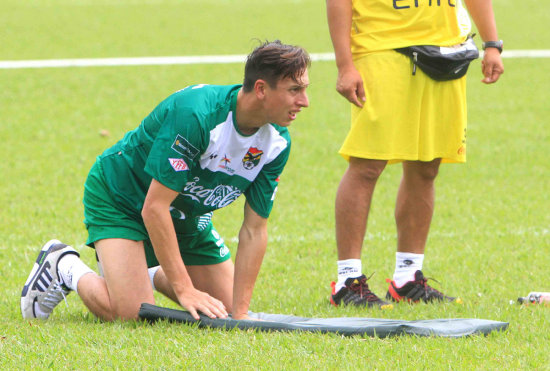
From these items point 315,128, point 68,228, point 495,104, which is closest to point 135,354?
point 68,228

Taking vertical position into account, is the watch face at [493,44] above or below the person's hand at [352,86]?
above

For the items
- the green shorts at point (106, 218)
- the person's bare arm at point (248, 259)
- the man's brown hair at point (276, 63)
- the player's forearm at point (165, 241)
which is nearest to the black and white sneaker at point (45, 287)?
the green shorts at point (106, 218)

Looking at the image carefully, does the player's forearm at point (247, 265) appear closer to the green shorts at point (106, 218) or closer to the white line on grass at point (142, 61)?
the green shorts at point (106, 218)

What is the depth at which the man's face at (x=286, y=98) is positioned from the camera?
399 centimetres

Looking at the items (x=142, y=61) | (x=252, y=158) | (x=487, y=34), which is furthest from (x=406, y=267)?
(x=142, y=61)

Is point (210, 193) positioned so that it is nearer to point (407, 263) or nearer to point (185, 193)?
point (185, 193)

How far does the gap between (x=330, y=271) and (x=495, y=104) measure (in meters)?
6.23

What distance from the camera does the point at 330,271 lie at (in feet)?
18.4

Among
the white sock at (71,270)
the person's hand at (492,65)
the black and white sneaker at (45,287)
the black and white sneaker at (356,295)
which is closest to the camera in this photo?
the black and white sneaker at (45,287)

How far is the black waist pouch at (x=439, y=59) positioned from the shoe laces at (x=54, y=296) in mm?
2168

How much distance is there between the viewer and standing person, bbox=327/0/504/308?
4797 mm

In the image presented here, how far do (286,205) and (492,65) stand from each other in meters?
2.68

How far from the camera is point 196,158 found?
417 centimetres

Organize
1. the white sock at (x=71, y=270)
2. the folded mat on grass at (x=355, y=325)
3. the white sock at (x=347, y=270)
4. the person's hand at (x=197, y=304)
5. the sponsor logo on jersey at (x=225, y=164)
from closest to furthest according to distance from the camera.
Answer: the folded mat on grass at (x=355, y=325)
the person's hand at (x=197, y=304)
the sponsor logo on jersey at (x=225, y=164)
the white sock at (x=71, y=270)
the white sock at (x=347, y=270)
